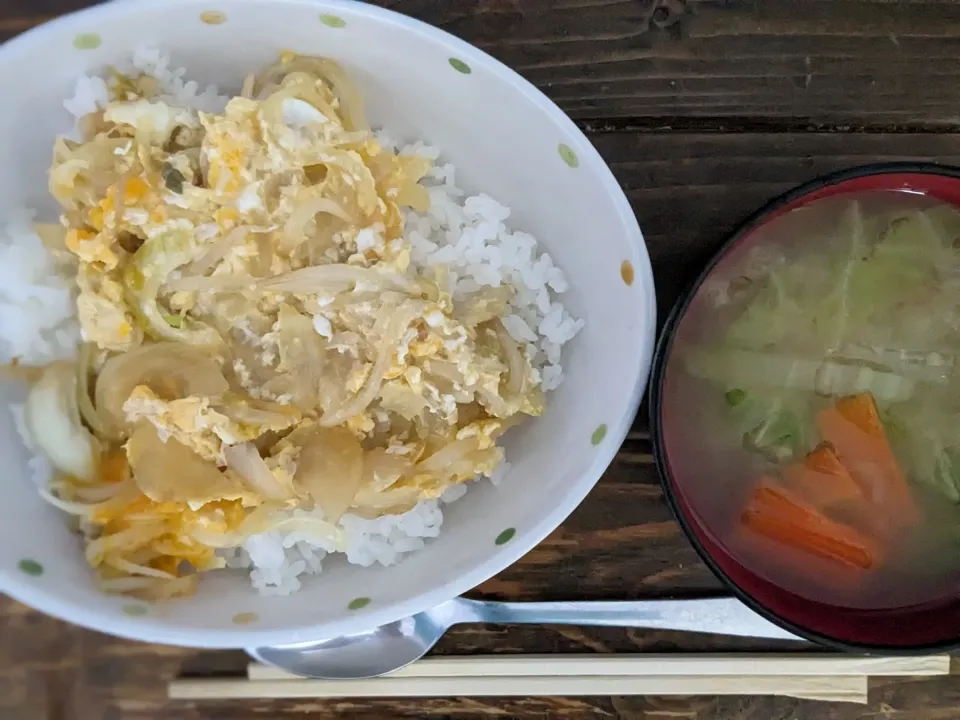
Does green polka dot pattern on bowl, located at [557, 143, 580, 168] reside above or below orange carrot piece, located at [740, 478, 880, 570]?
above

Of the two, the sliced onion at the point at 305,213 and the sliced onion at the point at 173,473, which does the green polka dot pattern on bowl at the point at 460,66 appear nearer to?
the sliced onion at the point at 305,213

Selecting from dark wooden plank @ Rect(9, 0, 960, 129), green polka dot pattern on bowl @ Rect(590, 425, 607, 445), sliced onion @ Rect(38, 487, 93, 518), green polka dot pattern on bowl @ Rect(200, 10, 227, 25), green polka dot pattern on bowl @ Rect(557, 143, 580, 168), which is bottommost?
sliced onion @ Rect(38, 487, 93, 518)

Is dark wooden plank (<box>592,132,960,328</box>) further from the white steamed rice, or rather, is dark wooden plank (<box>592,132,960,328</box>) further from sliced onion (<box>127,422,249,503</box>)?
sliced onion (<box>127,422,249,503</box>)

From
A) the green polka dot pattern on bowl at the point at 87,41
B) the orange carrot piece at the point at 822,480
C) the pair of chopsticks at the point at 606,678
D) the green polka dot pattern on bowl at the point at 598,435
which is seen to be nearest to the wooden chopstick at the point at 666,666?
the pair of chopsticks at the point at 606,678

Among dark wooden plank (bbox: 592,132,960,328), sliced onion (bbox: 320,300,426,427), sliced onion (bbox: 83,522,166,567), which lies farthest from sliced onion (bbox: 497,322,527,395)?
sliced onion (bbox: 83,522,166,567)

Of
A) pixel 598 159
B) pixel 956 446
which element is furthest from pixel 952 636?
pixel 598 159

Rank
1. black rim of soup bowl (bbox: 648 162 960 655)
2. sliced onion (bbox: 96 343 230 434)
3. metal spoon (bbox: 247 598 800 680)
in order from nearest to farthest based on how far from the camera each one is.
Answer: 1. black rim of soup bowl (bbox: 648 162 960 655)
2. sliced onion (bbox: 96 343 230 434)
3. metal spoon (bbox: 247 598 800 680)
